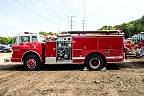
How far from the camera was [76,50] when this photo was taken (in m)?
19.4

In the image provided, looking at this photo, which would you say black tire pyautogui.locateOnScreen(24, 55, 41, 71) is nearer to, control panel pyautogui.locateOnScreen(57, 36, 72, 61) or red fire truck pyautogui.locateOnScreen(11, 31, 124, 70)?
red fire truck pyautogui.locateOnScreen(11, 31, 124, 70)

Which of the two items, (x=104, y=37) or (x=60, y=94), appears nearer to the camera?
(x=60, y=94)

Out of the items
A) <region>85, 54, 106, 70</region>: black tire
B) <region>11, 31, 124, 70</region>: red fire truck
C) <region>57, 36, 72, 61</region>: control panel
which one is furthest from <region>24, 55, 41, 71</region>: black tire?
<region>85, 54, 106, 70</region>: black tire

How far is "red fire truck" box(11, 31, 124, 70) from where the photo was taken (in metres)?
19.3

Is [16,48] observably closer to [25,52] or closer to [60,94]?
[25,52]

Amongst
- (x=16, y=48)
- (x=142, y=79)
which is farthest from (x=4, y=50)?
(x=142, y=79)

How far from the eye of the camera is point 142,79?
1455cm

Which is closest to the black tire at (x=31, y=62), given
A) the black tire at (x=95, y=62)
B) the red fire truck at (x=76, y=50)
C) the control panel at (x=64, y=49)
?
the red fire truck at (x=76, y=50)

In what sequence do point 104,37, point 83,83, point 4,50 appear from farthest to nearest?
1. point 4,50
2. point 104,37
3. point 83,83

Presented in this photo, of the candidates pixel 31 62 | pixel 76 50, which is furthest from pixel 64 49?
pixel 31 62

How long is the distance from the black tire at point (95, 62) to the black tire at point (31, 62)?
111 inches

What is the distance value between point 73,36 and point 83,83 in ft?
20.3

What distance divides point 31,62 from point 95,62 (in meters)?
3.63

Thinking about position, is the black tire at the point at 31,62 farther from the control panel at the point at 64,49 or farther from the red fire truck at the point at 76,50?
the control panel at the point at 64,49
